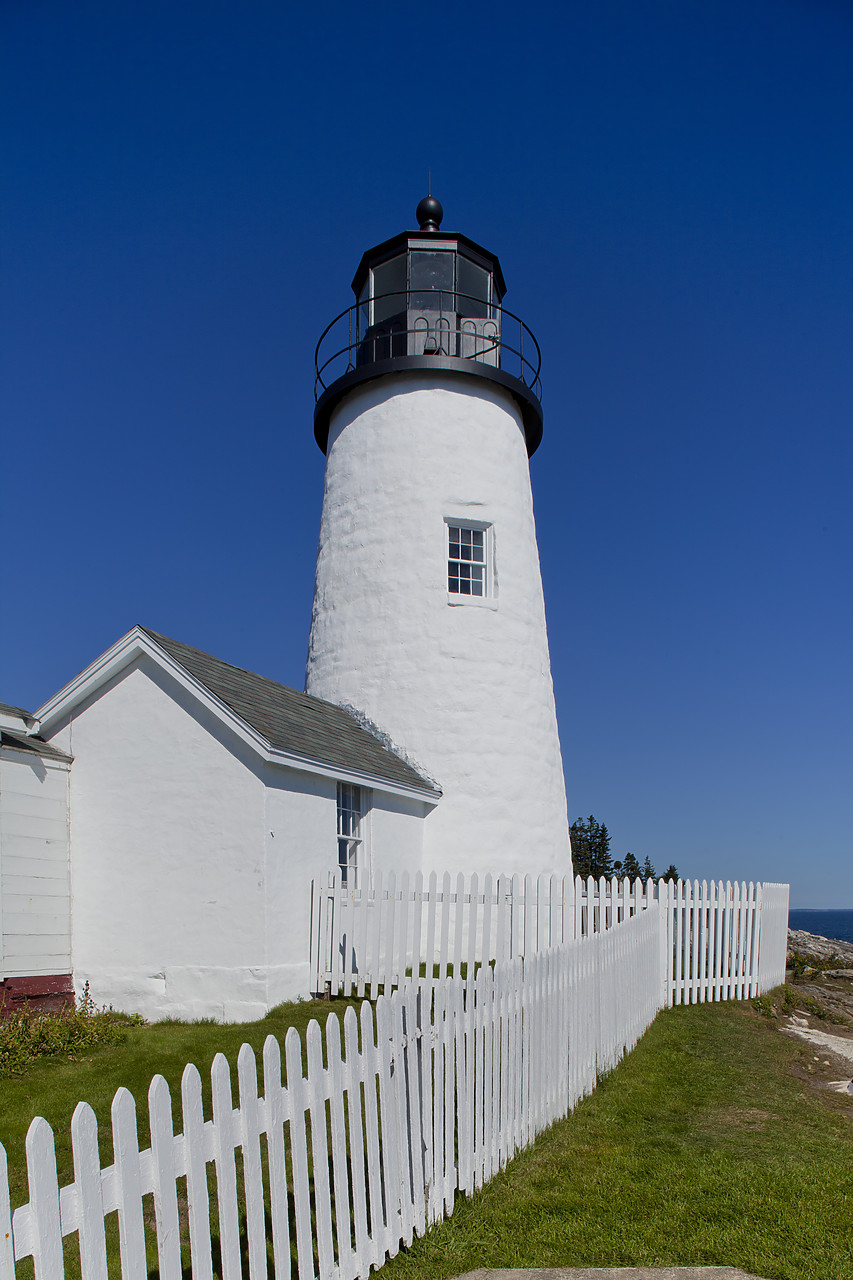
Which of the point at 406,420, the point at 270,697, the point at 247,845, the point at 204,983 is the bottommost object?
the point at 204,983

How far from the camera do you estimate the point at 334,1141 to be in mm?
4078

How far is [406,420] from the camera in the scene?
15.9 metres

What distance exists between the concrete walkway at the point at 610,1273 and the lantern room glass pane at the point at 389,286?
51.0 feet

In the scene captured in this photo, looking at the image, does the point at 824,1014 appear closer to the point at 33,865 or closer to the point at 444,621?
the point at 444,621

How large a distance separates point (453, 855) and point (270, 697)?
14.0 ft

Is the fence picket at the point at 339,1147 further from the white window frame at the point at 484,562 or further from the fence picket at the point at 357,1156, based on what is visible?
the white window frame at the point at 484,562

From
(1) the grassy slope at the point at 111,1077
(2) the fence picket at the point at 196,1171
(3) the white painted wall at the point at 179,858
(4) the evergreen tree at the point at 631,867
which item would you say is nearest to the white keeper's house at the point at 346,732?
(3) the white painted wall at the point at 179,858

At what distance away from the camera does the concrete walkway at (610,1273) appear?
4.29 meters

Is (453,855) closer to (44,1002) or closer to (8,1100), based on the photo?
(44,1002)

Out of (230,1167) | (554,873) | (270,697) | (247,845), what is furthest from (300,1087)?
(554,873)

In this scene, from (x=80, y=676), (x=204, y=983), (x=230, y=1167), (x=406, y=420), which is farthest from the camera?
(x=406, y=420)

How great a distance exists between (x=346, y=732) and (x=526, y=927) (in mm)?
4264

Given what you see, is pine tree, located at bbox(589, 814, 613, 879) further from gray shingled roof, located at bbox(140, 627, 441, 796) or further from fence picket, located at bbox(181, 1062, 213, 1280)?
fence picket, located at bbox(181, 1062, 213, 1280)

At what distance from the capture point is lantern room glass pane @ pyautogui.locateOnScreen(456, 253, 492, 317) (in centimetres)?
1692
